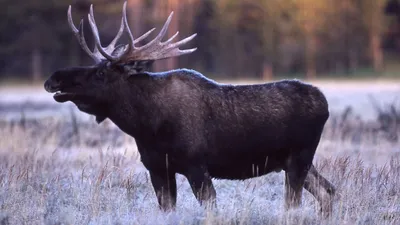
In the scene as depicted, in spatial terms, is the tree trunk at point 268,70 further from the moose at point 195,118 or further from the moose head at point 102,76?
the moose head at point 102,76

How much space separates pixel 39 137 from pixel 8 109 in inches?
484

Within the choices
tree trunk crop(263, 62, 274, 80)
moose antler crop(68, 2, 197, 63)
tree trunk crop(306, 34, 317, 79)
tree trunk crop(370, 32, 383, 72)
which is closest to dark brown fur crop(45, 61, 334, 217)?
moose antler crop(68, 2, 197, 63)

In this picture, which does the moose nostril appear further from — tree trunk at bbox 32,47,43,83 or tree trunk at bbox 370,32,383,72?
tree trunk at bbox 370,32,383,72

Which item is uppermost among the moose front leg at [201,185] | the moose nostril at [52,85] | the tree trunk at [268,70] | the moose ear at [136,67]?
the moose ear at [136,67]

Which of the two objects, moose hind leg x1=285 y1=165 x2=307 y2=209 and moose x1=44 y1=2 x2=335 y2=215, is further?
moose hind leg x1=285 y1=165 x2=307 y2=209

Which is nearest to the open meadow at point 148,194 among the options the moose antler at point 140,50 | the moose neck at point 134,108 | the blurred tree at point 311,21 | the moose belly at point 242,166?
the moose belly at point 242,166

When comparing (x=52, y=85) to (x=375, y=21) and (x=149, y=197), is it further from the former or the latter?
(x=375, y=21)

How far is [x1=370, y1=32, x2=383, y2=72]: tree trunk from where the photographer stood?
62356mm

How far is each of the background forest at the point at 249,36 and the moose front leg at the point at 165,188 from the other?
4773 cm

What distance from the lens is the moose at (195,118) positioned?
25.0 ft

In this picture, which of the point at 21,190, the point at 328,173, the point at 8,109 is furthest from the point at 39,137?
the point at 8,109

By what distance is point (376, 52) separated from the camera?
63312 millimetres

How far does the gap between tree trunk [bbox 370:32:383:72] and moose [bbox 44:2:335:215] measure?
55383mm

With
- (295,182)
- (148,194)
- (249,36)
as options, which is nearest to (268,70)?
(249,36)
